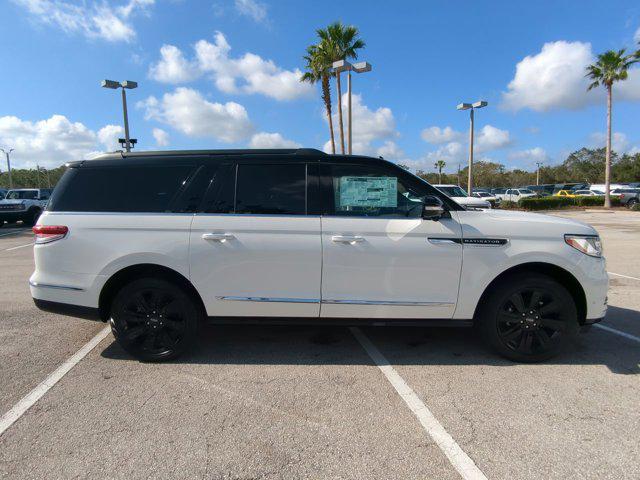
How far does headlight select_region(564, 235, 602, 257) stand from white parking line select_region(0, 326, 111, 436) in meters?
4.61

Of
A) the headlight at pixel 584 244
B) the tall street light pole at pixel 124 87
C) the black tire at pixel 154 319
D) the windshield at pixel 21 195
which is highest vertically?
the tall street light pole at pixel 124 87

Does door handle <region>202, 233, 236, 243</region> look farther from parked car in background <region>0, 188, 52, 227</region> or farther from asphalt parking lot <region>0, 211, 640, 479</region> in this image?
parked car in background <region>0, 188, 52, 227</region>

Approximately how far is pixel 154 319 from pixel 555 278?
147 inches

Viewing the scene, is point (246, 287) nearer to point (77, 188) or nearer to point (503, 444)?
point (77, 188)

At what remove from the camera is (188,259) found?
3703 millimetres

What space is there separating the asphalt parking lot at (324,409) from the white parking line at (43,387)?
5 centimetres

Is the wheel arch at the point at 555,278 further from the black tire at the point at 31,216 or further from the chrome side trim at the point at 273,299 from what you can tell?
the black tire at the point at 31,216

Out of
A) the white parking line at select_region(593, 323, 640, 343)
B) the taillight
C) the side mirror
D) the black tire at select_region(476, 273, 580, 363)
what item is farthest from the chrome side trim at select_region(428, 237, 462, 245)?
the taillight

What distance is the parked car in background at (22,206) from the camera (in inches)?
754

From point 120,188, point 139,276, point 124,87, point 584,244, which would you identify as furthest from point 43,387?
point 124,87

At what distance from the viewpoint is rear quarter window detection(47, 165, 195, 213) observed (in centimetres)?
382

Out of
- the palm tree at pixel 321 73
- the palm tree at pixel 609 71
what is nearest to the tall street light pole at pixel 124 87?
the palm tree at pixel 321 73

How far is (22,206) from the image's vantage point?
64.0 feet

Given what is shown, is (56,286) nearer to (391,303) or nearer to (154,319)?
(154,319)
